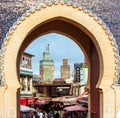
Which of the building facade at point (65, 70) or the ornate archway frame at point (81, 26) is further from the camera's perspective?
the building facade at point (65, 70)

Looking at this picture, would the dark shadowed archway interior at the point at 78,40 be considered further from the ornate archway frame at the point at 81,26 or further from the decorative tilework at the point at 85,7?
the decorative tilework at the point at 85,7

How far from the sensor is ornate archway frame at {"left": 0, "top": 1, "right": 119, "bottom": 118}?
10805 mm

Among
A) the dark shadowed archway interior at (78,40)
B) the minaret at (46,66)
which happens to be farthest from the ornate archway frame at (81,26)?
the minaret at (46,66)

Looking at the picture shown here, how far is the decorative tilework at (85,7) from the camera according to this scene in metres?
10.9

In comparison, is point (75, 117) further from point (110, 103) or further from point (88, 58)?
point (110, 103)

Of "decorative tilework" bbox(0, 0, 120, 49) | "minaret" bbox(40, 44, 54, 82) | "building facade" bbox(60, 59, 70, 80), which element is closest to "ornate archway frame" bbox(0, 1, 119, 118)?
"decorative tilework" bbox(0, 0, 120, 49)

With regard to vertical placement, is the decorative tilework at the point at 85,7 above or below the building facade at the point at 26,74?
above

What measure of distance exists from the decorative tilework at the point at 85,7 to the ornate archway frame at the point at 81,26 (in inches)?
4.3

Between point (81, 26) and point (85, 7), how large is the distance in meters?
0.49

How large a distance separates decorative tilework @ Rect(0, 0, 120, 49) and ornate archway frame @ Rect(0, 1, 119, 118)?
0.36ft

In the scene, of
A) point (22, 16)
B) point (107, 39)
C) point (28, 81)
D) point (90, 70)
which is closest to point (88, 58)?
point (90, 70)

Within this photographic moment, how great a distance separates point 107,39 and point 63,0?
146 centimetres

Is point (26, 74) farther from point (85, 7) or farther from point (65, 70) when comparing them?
point (65, 70)

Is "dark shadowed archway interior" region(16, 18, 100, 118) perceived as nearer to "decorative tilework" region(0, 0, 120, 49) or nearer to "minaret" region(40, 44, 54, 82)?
"decorative tilework" region(0, 0, 120, 49)
